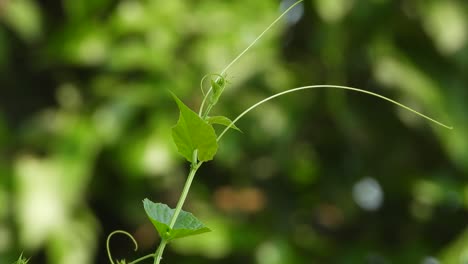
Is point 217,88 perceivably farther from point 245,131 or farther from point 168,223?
point 245,131

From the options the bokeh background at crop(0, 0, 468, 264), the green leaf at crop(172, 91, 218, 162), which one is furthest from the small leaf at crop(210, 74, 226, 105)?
the bokeh background at crop(0, 0, 468, 264)

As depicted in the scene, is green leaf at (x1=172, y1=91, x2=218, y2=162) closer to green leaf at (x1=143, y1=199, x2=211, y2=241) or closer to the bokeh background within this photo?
green leaf at (x1=143, y1=199, x2=211, y2=241)

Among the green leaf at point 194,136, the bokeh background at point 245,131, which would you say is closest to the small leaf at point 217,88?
the green leaf at point 194,136

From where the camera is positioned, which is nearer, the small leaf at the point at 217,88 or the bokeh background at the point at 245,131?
the small leaf at the point at 217,88

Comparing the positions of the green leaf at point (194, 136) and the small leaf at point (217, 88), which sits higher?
the small leaf at point (217, 88)

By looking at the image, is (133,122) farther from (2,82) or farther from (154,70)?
(2,82)

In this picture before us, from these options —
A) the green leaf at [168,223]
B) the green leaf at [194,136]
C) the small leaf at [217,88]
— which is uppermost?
the small leaf at [217,88]

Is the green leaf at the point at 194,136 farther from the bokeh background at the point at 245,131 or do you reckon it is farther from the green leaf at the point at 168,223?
the bokeh background at the point at 245,131

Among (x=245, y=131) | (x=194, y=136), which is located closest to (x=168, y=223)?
(x=194, y=136)
